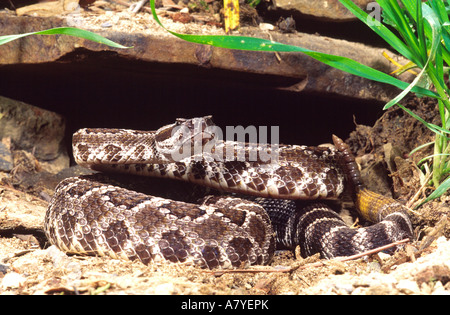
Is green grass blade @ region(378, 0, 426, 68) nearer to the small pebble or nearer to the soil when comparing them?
the soil

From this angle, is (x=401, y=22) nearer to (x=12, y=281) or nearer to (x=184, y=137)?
(x=184, y=137)

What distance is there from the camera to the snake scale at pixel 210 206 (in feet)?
12.4

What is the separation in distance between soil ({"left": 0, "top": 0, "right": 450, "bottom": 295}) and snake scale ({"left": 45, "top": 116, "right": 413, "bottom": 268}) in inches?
7.2

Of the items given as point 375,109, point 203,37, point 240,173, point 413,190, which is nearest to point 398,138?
point 375,109

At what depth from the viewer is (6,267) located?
11.6 ft

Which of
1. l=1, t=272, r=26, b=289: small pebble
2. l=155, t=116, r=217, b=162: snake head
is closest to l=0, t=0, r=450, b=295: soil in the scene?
l=1, t=272, r=26, b=289: small pebble

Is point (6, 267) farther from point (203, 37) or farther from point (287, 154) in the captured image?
point (287, 154)

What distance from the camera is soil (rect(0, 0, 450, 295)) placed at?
2840mm

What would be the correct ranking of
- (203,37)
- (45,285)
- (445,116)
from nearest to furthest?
(45,285), (203,37), (445,116)

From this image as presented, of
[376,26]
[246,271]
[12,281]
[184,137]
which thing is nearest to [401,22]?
[376,26]

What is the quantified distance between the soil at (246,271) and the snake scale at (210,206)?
184 mm

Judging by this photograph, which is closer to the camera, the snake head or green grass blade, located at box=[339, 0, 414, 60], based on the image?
green grass blade, located at box=[339, 0, 414, 60]

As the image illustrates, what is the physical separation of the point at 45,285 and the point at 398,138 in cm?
473
